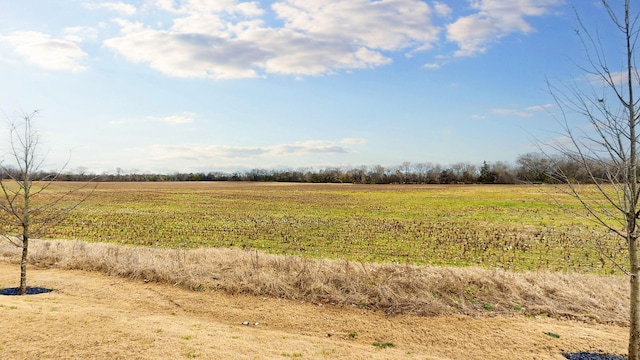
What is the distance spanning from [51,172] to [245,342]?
995 cm

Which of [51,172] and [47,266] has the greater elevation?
[51,172]

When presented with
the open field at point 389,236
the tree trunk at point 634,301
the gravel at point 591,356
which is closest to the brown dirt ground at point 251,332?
the gravel at point 591,356

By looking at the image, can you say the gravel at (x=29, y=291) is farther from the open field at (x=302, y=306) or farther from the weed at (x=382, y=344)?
the weed at (x=382, y=344)

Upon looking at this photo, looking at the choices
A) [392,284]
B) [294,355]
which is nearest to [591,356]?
[392,284]

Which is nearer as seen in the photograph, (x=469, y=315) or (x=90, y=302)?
(x=469, y=315)

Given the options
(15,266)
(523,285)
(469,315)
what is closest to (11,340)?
(15,266)

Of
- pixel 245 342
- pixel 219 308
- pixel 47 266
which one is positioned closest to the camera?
pixel 245 342

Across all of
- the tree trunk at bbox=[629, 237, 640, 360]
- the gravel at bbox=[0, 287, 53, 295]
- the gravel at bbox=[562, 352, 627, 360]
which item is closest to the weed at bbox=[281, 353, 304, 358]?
the gravel at bbox=[562, 352, 627, 360]

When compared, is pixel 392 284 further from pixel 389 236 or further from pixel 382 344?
pixel 389 236

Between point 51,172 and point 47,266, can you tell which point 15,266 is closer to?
point 47,266

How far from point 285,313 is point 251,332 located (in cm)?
136

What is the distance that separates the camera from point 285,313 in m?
9.10

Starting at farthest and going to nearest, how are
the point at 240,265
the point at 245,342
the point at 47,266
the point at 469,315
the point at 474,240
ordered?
the point at 474,240 → the point at 47,266 → the point at 240,265 → the point at 469,315 → the point at 245,342

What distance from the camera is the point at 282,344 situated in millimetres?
7211
